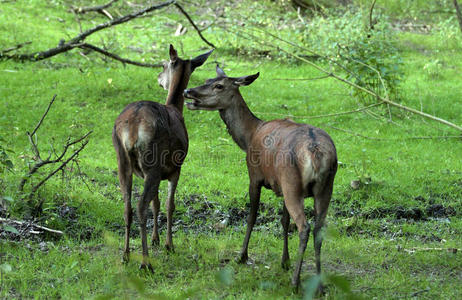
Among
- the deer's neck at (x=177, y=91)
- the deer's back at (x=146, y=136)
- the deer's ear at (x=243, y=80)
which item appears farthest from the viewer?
the deer's neck at (x=177, y=91)

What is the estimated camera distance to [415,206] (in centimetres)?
791

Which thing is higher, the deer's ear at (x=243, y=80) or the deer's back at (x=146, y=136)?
the deer's ear at (x=243, y=80)

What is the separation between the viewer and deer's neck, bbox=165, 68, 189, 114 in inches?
263

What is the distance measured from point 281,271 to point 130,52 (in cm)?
1132

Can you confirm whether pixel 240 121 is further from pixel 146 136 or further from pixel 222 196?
pixel 222 196

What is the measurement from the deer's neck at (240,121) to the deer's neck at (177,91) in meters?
0.74

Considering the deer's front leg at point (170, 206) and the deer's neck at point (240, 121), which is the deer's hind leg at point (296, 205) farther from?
the deer's front leg at point (170, 206)

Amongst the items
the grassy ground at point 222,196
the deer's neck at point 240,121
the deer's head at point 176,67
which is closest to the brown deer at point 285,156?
the deer's neck at point 240,121

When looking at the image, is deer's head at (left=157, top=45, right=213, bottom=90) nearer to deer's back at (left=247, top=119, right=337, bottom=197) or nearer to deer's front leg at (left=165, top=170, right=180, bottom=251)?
deer's front leg at (left=165, top=170, right=180, bottom=251)

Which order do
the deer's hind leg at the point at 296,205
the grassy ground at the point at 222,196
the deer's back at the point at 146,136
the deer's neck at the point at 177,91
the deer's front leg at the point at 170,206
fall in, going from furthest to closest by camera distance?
the deer's neck at the point at 177,91, the deer's front leg at the point at 170,206, the deer's back at the point at 146,136, the grassy ground at the point at 222,196, the deer's hind leg at the point at 296,205

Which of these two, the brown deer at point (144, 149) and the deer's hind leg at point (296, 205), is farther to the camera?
the brown deer at point (144, 149)

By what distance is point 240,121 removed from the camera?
616cm

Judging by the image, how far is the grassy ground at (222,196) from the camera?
17.0 feet

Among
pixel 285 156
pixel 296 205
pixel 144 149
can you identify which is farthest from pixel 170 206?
pixel 296 205
